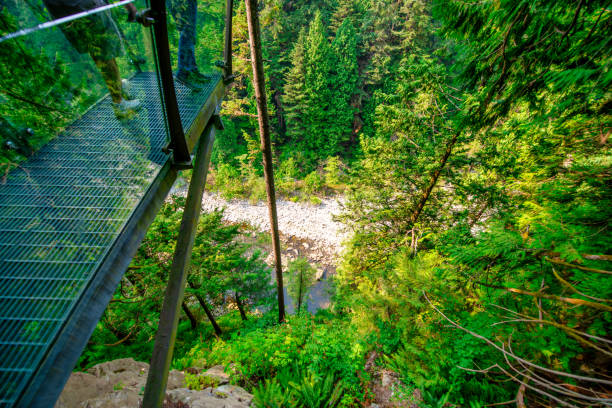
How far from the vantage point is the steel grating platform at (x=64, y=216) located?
42.3 inches

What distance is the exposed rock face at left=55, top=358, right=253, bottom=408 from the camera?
2514 millimetres

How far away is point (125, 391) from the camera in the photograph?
276 cm

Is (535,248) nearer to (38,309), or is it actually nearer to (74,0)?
(38,309)

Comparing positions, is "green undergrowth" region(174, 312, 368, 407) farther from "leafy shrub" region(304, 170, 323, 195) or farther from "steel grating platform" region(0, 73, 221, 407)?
"leafy shrub" region(304, 170, 323, 195)

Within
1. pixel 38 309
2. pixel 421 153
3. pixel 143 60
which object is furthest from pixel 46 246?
pixel 421 153

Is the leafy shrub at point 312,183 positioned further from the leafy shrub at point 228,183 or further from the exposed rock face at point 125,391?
the exposed rock face at point 125,391

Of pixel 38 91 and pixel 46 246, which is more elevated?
pixel 38 91

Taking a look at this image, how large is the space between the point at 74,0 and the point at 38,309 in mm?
1813

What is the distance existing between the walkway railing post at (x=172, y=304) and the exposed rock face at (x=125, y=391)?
109cm

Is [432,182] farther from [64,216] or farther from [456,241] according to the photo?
[64,216]

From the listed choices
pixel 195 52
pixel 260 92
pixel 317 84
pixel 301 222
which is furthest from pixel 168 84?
pixel 317 84

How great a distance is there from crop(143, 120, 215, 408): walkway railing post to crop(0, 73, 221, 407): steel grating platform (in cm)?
61

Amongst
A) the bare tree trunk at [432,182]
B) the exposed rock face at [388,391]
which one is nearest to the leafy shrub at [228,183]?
the bare tree trunk at [432,182]

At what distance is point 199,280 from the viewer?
584 centimetres
